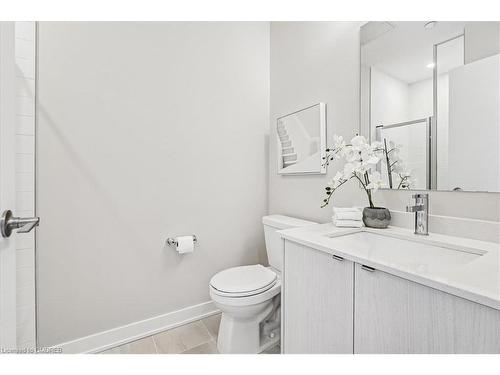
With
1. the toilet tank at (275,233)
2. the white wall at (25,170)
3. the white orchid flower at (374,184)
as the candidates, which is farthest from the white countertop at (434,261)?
the white wall at (25,170)

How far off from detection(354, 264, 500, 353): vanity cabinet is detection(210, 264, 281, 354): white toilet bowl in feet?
1.99

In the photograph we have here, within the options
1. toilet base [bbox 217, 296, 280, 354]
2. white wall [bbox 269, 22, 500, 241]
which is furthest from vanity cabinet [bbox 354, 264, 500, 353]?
toilet base [bbox 217, 296, 280, 354]

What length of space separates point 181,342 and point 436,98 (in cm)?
196

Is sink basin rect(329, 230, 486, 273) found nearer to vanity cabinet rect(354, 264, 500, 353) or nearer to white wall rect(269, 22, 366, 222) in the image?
vanity cabinet rect(354, 264, 500, 353)

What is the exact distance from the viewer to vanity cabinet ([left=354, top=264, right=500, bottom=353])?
581 millimetres

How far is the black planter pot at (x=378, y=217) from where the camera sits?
1214 mm

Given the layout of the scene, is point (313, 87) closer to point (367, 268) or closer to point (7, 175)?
point (367, 268)

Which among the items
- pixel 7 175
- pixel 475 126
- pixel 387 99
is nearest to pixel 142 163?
pixel 7 175

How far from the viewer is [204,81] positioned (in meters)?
1.80

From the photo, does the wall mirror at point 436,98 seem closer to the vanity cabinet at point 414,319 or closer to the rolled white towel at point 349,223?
the rolled white towel at point 349,223

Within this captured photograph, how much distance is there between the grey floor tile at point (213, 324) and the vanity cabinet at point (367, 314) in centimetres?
63

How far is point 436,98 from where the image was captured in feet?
3.68

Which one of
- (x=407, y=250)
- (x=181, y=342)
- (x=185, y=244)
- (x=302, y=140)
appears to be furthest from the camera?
(x=302, y=140)
